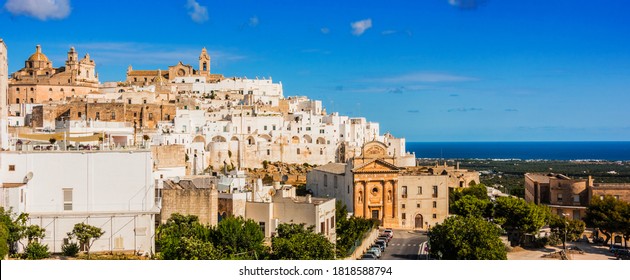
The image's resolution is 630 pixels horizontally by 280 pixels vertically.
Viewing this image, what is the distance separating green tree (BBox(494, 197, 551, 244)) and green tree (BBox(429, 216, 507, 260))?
26.0 feet

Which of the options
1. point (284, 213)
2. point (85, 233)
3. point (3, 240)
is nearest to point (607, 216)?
point (284, 213)

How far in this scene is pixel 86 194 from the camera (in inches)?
734

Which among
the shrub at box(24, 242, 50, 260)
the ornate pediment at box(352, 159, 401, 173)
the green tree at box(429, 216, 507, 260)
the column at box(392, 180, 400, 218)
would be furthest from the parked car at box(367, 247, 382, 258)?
the column at box(392, 180, 400, 218)

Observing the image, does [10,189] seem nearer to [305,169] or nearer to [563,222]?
[563,222]

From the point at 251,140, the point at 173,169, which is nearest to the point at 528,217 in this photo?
the point at 173,169

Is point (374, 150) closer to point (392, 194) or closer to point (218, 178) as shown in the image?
point (392, 194)

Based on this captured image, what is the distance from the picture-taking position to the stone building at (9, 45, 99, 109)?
182ft

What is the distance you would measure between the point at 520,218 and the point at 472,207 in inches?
126

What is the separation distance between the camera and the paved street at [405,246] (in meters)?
25.5

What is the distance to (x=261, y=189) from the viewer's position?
1023 inches

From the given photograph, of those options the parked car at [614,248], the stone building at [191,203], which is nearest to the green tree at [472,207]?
the parked car at [614,248]

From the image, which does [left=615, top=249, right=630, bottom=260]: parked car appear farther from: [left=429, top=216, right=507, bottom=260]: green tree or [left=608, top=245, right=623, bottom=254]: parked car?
[left=429, top=216, right=507, bottom=260]: green tree

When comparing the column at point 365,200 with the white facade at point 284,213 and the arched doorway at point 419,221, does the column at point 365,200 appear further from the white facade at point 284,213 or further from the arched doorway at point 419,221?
the white facade at point 284,213

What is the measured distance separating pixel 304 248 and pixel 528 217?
15.3m
